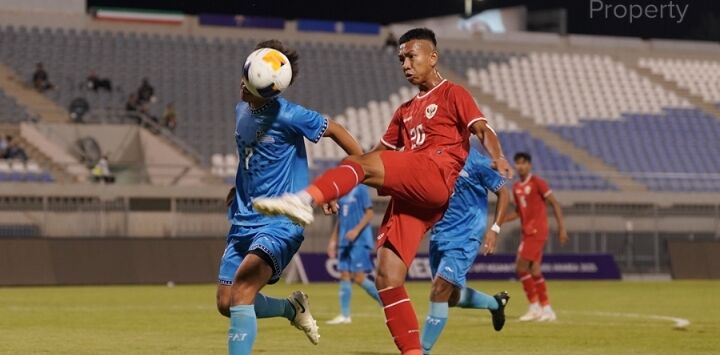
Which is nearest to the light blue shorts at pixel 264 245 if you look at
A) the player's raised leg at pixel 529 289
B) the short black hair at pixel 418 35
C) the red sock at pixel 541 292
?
the short black hair at pixel 418 35

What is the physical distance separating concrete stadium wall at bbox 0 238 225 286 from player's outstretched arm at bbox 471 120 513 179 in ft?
77.1

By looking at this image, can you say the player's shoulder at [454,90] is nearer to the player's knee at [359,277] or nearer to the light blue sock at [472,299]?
the light blue sock at [472,299]

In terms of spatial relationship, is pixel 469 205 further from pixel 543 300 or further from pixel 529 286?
pixel 529 286

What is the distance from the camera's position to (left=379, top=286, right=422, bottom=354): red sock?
9883mm

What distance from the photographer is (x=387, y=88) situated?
51906mm

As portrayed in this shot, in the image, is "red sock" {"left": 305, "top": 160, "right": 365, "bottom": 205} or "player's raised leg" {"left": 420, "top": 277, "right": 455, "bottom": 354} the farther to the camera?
"player's raised leg" {"left": 420, "top": 277, "right": 455, "bottom": 354}

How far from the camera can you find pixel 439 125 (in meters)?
10.7

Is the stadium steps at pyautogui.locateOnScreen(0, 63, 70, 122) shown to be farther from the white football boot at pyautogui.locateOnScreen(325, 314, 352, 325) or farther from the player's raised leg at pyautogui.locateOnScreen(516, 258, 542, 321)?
the white football boot at pyautogui.locateOnScreen(325, 314, 352, 325)

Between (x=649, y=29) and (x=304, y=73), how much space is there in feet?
77.8

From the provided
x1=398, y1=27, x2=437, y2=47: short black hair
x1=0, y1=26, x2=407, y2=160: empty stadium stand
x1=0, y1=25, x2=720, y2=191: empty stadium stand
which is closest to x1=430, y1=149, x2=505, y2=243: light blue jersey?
x1=398, y1=27, x2=437, y2=47: short black hair

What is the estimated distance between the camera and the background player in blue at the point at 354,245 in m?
20.1

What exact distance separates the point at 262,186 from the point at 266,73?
887 mm

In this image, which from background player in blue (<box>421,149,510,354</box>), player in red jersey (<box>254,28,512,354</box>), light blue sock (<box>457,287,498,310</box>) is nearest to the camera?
player in red jersey (<box>254,28,512,354</box>)

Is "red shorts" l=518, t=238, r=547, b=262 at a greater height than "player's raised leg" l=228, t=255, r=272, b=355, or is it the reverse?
"player's raised leg" l=228, t=255, r=272, b=355
